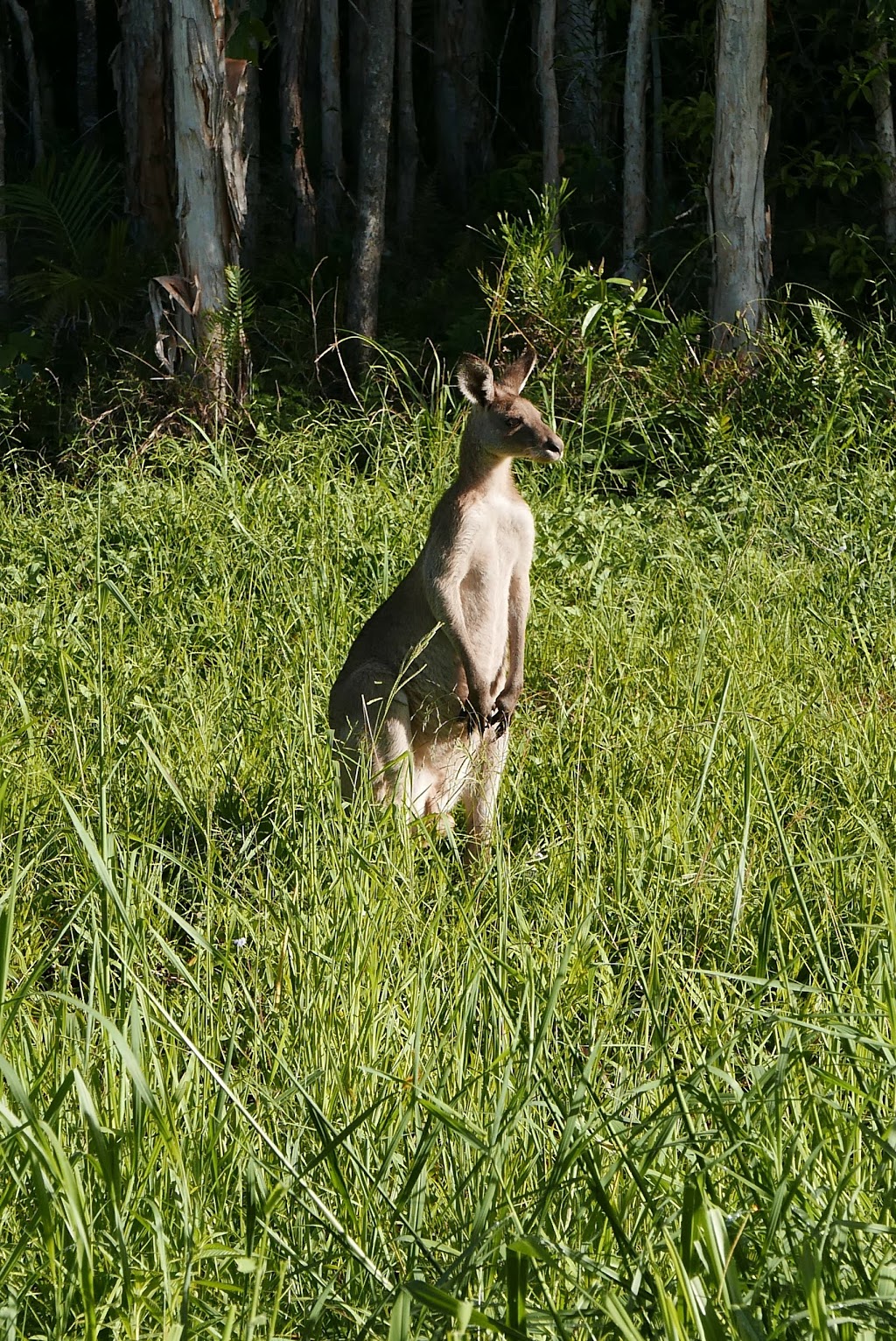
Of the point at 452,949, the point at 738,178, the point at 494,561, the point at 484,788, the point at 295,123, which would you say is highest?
the point at 295,123

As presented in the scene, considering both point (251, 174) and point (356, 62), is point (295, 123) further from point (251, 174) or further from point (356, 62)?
point (356, 62)

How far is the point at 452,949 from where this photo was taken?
285 centimetres

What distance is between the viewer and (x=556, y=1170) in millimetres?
1812

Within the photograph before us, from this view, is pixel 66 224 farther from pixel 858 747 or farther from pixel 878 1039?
pixel 878 1039

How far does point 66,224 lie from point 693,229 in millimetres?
4447

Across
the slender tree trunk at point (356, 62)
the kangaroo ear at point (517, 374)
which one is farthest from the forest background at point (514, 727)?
the kangaroo ear at point (517, 374)

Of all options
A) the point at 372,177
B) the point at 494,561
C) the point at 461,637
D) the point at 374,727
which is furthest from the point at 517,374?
the point at 372,177

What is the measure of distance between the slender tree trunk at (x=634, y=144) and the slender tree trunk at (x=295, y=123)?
2.64 meters

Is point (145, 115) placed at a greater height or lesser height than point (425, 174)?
greater

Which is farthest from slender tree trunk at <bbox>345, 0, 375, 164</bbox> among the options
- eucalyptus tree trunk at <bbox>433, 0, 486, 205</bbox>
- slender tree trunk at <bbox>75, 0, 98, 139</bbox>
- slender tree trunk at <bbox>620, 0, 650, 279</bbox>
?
slender tree trunk at <bbox>620, 0, 650, 279</bbox>

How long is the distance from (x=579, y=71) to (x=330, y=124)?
2074 millimetres

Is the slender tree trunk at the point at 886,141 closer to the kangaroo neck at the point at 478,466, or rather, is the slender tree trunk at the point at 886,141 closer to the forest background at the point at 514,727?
the forest background at the point at 514,727

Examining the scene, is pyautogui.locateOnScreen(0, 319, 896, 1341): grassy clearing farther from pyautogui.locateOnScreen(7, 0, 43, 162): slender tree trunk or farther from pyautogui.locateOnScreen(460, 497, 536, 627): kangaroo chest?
pyautogui.locateOnScreen(7, 0, 43, 162): slender tree trunk

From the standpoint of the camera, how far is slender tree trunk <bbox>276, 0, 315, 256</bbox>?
11.1m
